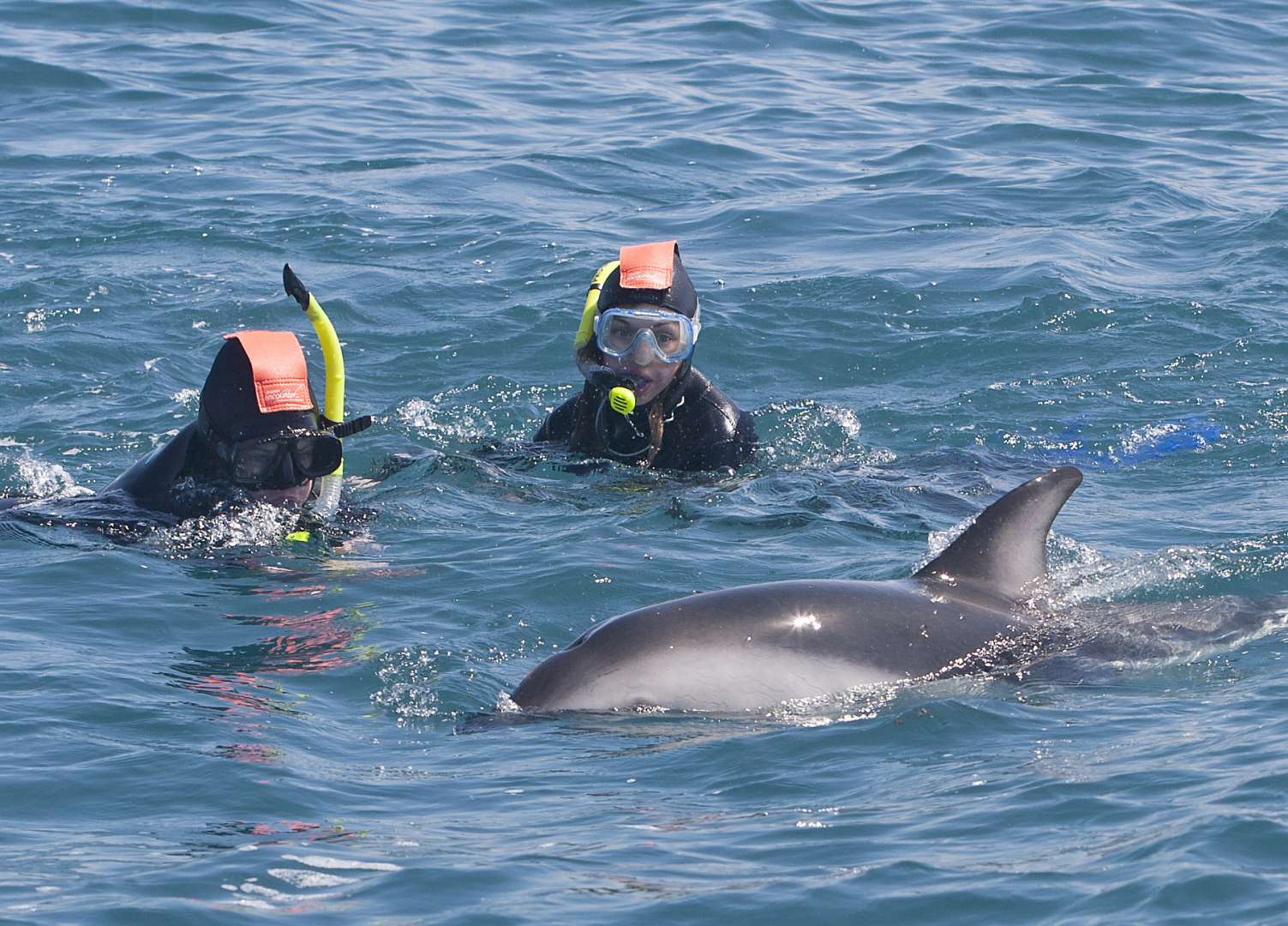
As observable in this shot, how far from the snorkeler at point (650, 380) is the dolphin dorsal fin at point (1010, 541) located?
3699 millimetres

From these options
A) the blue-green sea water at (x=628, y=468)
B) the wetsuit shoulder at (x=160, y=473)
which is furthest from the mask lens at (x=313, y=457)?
the wetsuit shoulder at (x=160, y=473)

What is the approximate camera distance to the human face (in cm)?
1054

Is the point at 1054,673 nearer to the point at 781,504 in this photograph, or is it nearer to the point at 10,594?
the point at 781,504

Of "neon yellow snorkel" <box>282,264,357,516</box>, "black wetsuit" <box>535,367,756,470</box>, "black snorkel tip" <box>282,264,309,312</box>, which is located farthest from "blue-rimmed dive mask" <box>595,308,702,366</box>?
"black snorkel tip" <box>282,264,309,312</box>

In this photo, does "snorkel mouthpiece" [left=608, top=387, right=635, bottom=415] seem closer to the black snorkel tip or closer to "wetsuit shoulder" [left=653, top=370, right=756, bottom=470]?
"wetsuit shoulder" [left=653, top=370, right=756, bottom=470]

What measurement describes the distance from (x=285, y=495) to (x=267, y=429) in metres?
0.38

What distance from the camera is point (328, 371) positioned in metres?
8.98

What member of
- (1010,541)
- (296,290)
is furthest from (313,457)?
(1010,541)

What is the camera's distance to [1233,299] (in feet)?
45.6

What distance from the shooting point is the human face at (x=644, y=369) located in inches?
415

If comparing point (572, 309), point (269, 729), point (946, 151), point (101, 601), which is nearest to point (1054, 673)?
A: point (269, 729)

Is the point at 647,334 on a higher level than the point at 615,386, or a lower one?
higher

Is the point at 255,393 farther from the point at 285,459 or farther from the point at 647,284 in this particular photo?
the point at 647,284

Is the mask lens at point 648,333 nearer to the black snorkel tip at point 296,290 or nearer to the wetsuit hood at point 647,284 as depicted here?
the wetsuit hood at point 647,284
